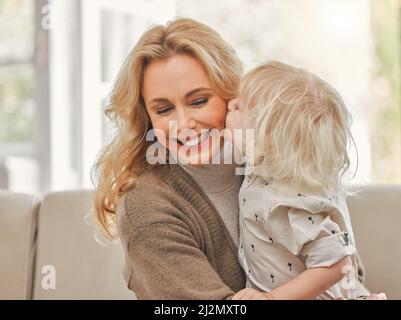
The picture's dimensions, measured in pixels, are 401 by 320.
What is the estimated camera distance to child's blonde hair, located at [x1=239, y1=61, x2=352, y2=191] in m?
1.11

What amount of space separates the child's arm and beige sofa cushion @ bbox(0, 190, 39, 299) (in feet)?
3.07

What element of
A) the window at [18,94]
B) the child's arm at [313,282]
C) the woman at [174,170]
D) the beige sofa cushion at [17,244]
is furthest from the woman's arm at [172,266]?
the window at [18,94]

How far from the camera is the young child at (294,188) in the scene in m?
1.06

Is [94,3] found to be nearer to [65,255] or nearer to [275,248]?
[65,255]

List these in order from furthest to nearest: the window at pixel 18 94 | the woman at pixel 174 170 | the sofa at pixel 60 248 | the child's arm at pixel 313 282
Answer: the window at pixel 18 94 < the sofa at pixel 60 248 < the woman at pixel 174 170 < the child's arm at pixel 313 282

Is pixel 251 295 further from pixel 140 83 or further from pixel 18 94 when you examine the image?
pixel 18 94

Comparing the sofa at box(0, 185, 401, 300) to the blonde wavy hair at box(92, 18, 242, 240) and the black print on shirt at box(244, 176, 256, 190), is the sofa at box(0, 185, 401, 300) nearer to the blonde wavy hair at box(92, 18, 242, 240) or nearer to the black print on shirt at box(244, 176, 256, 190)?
the blonde wavy hair at box(92, 18, 242, 240)

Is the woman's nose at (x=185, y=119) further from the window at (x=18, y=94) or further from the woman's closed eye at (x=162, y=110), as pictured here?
the window at (x=18, y=94)

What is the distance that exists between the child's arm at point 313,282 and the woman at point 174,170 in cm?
15

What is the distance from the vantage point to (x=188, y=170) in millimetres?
1340

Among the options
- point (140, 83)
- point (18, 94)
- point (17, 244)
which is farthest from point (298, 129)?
point (18, 94)

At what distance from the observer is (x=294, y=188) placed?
1.11m
